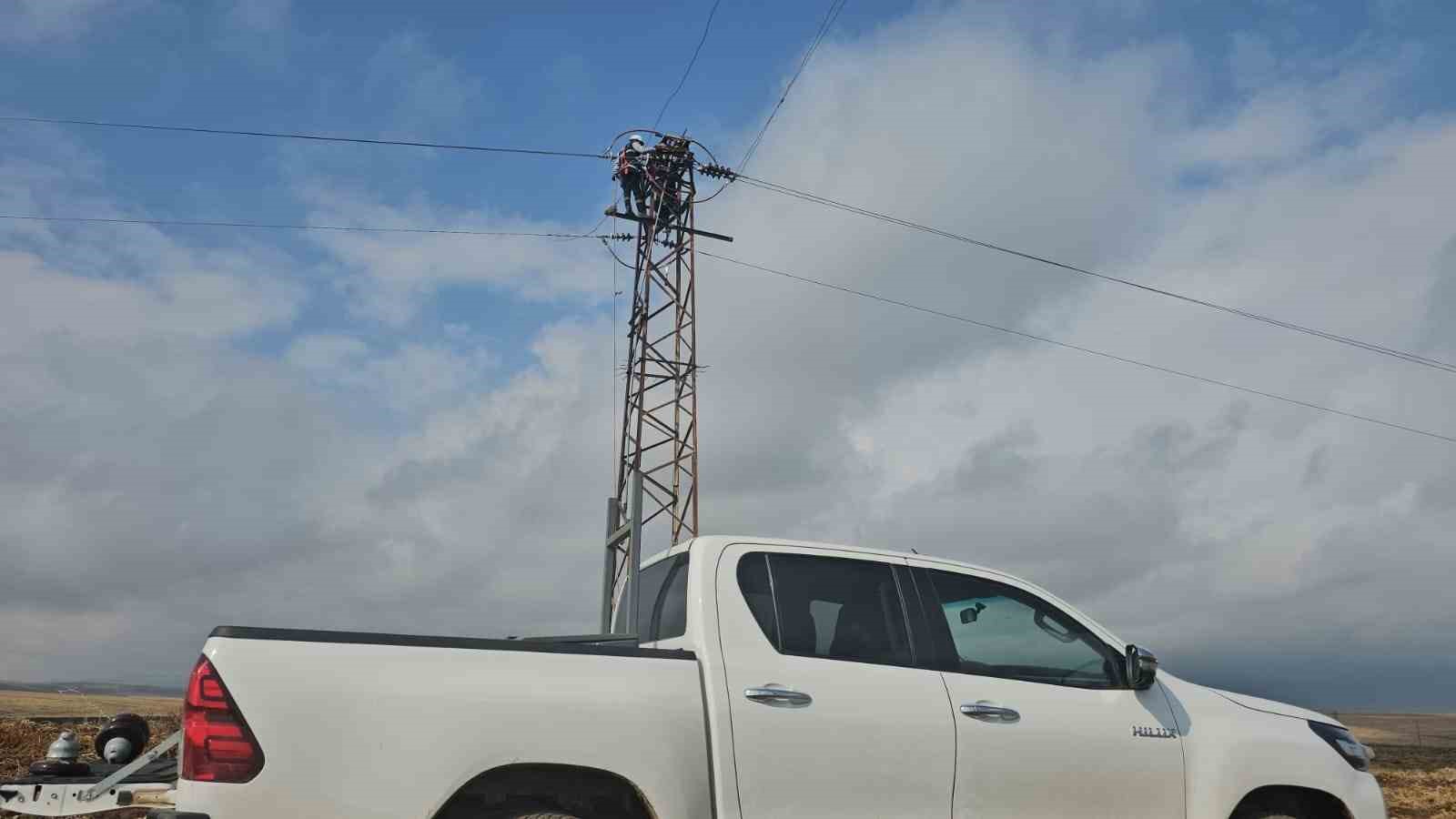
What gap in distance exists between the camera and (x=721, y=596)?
5668 millimetres

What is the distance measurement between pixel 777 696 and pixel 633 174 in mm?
16892

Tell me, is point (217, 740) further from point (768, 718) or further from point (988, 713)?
point (988, 713)

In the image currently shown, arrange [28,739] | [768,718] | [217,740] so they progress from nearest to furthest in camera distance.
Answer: [217,740] → [768,718] → [28,739]

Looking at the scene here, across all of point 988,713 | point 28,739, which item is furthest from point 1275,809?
point 28,739

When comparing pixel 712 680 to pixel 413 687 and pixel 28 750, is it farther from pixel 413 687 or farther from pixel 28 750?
pixel 28 750

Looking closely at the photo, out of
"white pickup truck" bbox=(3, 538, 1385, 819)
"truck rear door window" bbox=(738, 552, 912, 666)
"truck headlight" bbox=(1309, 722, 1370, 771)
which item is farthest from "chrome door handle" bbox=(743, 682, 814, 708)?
"truck headlight" bbox=(1309, 722, 1370, 771)

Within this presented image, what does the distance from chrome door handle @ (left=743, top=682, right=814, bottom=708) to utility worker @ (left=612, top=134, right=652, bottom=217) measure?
16.7 metres

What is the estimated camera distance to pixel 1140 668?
6086 mm

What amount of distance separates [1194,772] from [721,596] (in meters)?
2.62

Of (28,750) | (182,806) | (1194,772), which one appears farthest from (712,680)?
(28,750)

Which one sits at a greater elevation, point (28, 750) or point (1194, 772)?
point (28, 750)

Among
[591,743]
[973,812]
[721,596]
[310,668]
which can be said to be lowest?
[973,812]

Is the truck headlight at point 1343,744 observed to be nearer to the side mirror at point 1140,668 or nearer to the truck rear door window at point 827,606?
the side mirror at point 1140,668

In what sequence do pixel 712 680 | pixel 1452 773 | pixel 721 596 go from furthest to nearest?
pixel 1452 773 < pixel 721 596 < pixel 712 680
